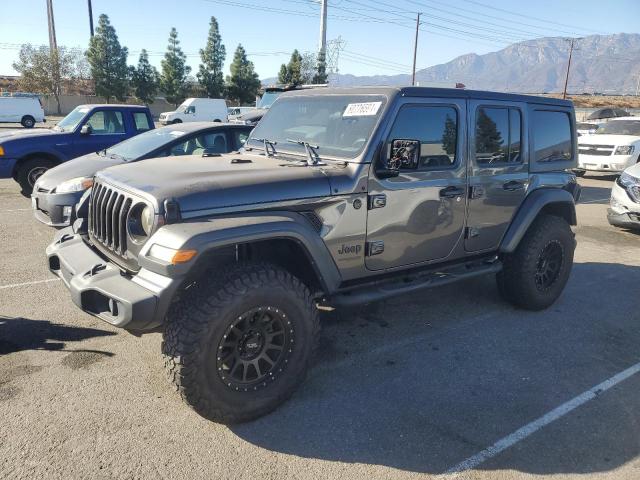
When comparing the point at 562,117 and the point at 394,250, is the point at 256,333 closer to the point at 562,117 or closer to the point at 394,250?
the point at 394,250

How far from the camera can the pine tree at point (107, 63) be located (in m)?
53.0

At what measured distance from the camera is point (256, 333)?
294cm

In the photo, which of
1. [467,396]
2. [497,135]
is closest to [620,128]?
[497,135]

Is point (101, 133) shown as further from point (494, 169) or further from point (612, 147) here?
point (612, 147)

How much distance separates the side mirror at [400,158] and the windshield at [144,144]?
4.21m

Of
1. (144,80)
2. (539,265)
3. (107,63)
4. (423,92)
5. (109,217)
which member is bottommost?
(539,265)

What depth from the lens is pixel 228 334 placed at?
2.80 metres

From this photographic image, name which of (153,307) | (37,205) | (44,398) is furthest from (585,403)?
(37,205)

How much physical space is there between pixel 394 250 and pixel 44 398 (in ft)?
8.32

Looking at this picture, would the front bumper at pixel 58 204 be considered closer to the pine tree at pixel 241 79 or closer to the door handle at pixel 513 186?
the door handle at pixel 513 186

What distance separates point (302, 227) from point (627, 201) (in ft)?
22.5

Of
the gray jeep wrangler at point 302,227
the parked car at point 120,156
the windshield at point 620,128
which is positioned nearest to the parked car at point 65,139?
the parked car at point 120,156

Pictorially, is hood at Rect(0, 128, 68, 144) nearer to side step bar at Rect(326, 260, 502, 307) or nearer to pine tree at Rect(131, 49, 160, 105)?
side step bar at Rect(326, 260, 502, 307)

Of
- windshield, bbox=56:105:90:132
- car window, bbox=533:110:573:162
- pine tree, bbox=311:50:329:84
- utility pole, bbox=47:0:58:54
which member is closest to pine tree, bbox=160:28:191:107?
utility pole, bbox=47:0:58:54
